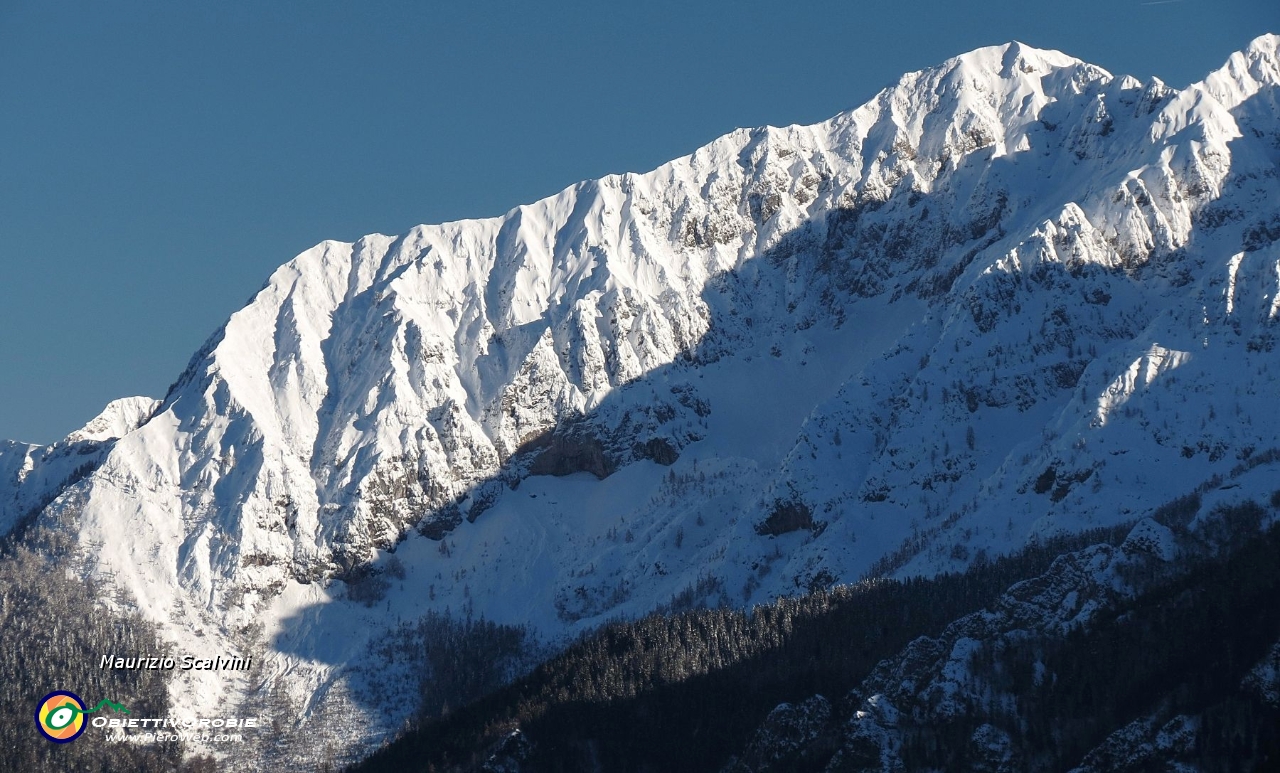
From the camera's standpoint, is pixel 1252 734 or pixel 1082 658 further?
pixel 1082 658

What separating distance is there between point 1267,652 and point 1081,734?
2080 centimetres

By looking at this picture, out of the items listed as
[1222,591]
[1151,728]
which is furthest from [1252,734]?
[1222,591]

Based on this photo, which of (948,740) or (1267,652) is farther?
(948,740)

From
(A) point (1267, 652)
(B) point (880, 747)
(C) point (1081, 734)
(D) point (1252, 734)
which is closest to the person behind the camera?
(D) point (1252, 734)

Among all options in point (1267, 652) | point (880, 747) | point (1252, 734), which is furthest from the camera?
point (880, 747)

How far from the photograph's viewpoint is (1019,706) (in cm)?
19450

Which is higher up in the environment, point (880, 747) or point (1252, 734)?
point (880, 747)

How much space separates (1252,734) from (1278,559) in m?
43.0

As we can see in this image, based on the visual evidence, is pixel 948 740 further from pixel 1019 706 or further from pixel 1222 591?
pixel 1222 591

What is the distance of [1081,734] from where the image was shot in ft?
603

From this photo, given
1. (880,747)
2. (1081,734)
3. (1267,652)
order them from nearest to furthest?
(1267,652), (1081,734), (880,747)

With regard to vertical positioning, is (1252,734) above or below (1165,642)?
below

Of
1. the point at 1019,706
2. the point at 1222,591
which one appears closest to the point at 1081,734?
the point at 1019,706

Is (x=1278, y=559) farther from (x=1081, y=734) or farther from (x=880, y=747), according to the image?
(x=880, y=747)
